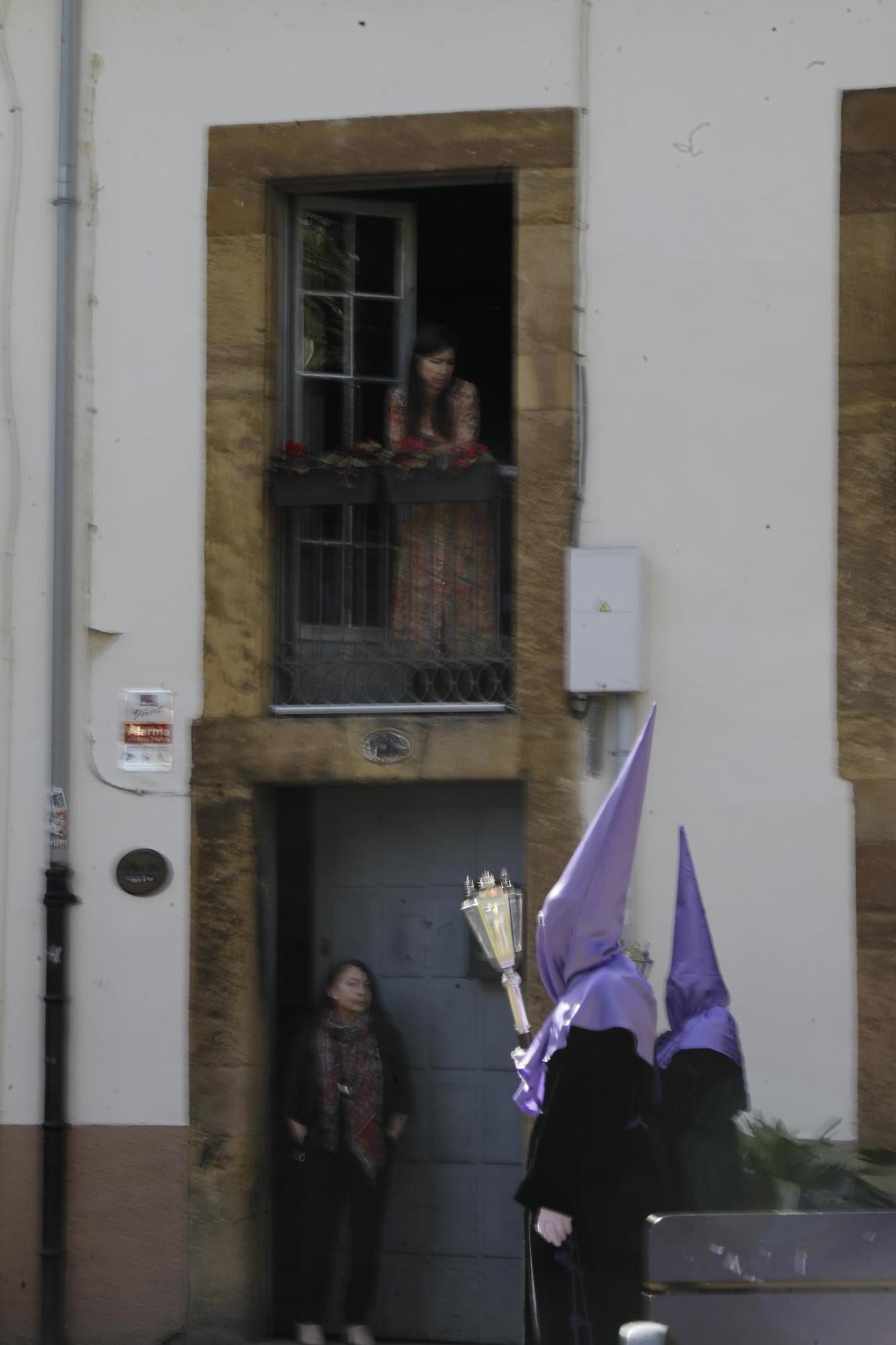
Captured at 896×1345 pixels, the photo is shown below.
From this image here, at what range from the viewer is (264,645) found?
27.0 feet

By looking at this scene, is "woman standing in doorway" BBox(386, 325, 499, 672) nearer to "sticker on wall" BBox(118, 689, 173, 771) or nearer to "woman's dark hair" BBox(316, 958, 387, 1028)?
"sticker on wall" BBox(118, 689, 173, 771)

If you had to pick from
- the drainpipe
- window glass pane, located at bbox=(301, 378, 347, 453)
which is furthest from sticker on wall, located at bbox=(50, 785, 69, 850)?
window glass pane, located at bbox=(301, 378, 347, 453)

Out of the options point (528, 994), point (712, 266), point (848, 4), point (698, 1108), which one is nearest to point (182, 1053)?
point (528, 994)

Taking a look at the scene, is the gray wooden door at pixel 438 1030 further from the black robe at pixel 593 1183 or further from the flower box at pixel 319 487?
the black robe at pixel 593 1183

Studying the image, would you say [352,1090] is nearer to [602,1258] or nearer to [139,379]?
[602,1258]

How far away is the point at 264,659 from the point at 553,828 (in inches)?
52.6

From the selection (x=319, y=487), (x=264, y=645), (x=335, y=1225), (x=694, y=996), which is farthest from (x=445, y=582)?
(x=694, y=996)

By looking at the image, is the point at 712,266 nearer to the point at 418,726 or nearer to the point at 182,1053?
the point at 418,726

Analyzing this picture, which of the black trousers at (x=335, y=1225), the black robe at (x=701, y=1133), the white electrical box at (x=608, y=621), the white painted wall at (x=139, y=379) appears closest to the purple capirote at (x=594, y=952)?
the black robe at (x=701, y=1133)

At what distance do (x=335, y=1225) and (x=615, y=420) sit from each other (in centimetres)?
328

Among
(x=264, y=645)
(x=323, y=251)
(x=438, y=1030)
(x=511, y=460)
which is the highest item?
(x=323, y=251)

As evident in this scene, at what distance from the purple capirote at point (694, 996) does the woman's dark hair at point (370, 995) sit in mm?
2251

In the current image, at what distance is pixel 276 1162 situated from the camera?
322 inches

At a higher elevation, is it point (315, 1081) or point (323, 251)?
point (323, 251)
